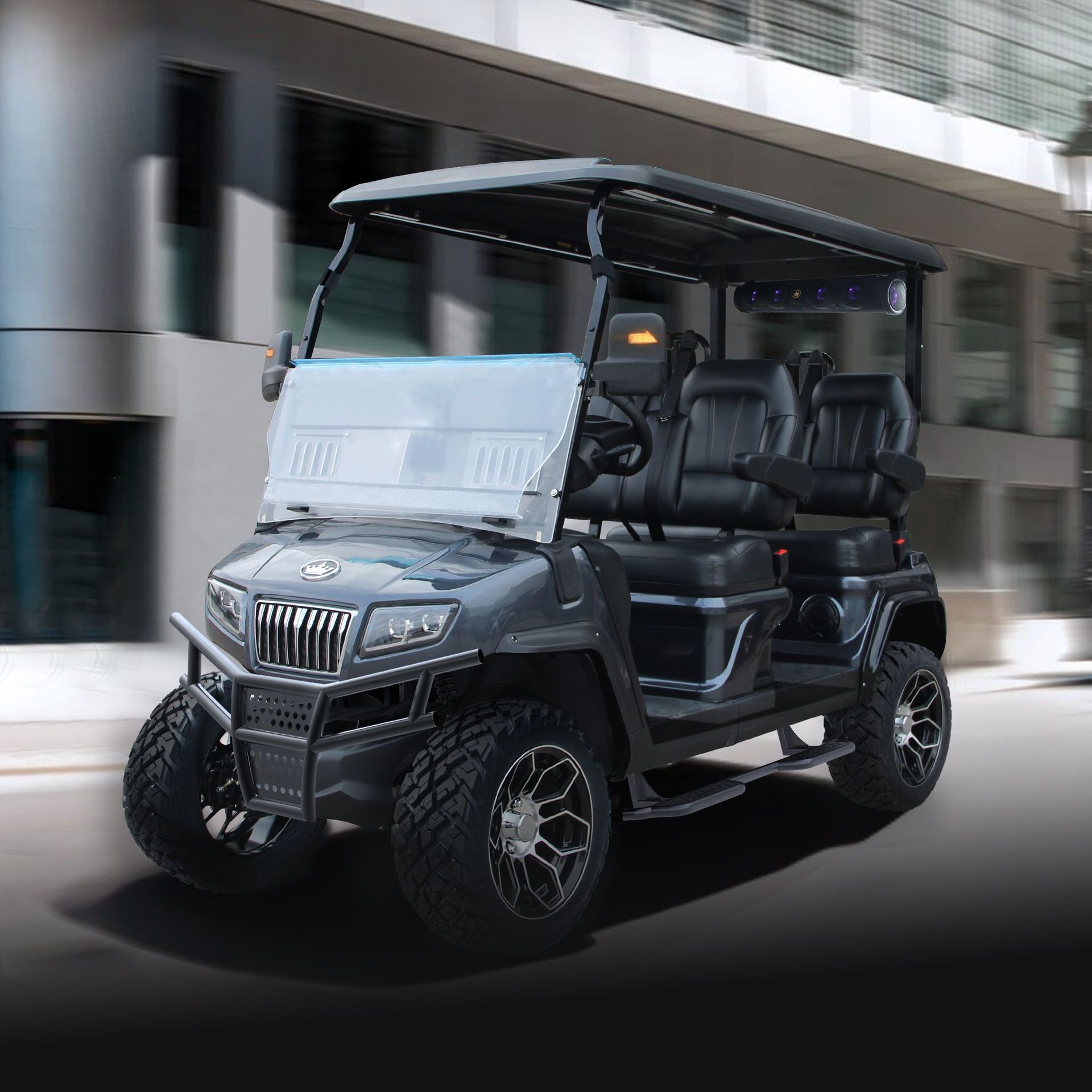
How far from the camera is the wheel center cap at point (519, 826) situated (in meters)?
4.67

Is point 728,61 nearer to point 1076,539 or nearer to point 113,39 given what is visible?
point 113,39

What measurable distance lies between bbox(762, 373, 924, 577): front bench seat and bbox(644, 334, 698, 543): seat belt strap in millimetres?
578

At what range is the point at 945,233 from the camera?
19609 mm

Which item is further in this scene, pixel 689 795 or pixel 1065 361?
pixel 1065 361

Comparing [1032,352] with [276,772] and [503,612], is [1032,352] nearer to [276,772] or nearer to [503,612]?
→ [503,612]

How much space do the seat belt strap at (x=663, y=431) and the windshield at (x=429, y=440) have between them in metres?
1.63

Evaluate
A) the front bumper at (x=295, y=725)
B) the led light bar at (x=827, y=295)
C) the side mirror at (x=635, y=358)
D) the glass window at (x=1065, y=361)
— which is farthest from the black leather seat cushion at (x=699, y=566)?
the glass window at (x=1065, y=361)

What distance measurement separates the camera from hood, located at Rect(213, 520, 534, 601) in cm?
467

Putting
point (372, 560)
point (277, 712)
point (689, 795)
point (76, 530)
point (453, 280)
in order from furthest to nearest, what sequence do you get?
point (453, 280) < point (76, 530) < point (689, 795) < point (372, 560) < point (277, 712)

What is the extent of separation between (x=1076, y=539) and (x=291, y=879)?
19.0 m

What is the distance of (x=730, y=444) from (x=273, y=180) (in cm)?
664

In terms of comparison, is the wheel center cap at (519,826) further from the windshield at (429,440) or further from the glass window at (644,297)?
the glass window at (644,297)

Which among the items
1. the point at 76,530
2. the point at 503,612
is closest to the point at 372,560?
the point at 503,612

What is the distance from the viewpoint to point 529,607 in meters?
4.75
